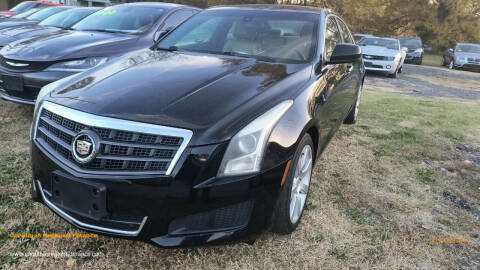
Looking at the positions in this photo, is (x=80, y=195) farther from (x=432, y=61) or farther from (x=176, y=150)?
(x=432, y=61)

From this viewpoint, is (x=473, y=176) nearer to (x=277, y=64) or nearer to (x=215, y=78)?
(x=277, y=64)

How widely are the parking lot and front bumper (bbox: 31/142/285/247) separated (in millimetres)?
340

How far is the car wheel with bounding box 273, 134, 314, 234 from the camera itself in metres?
2.04

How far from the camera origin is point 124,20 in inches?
201

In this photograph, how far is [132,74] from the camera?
242 cm

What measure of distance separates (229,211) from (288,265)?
0.61 m

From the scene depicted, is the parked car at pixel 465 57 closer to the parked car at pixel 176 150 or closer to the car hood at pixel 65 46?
the car hood at pixel 65 46

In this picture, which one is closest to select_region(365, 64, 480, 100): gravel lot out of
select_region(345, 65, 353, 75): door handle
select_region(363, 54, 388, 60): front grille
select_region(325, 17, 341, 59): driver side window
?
select_region(363, 54, 388, 60): front grille

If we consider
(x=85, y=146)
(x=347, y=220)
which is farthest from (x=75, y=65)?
(x=347, y=220)

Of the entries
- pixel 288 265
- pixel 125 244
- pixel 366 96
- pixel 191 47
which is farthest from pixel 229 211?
pixel 366 96

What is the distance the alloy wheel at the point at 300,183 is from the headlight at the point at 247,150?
51 cm

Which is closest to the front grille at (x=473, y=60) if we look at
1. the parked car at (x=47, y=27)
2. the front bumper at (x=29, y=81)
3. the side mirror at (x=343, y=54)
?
the parked car at (x=47, y=27)

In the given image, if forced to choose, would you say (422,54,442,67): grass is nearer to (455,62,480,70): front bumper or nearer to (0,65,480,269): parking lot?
(455,62,480,70): front bumper

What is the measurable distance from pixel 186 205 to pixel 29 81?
3.08 meters
